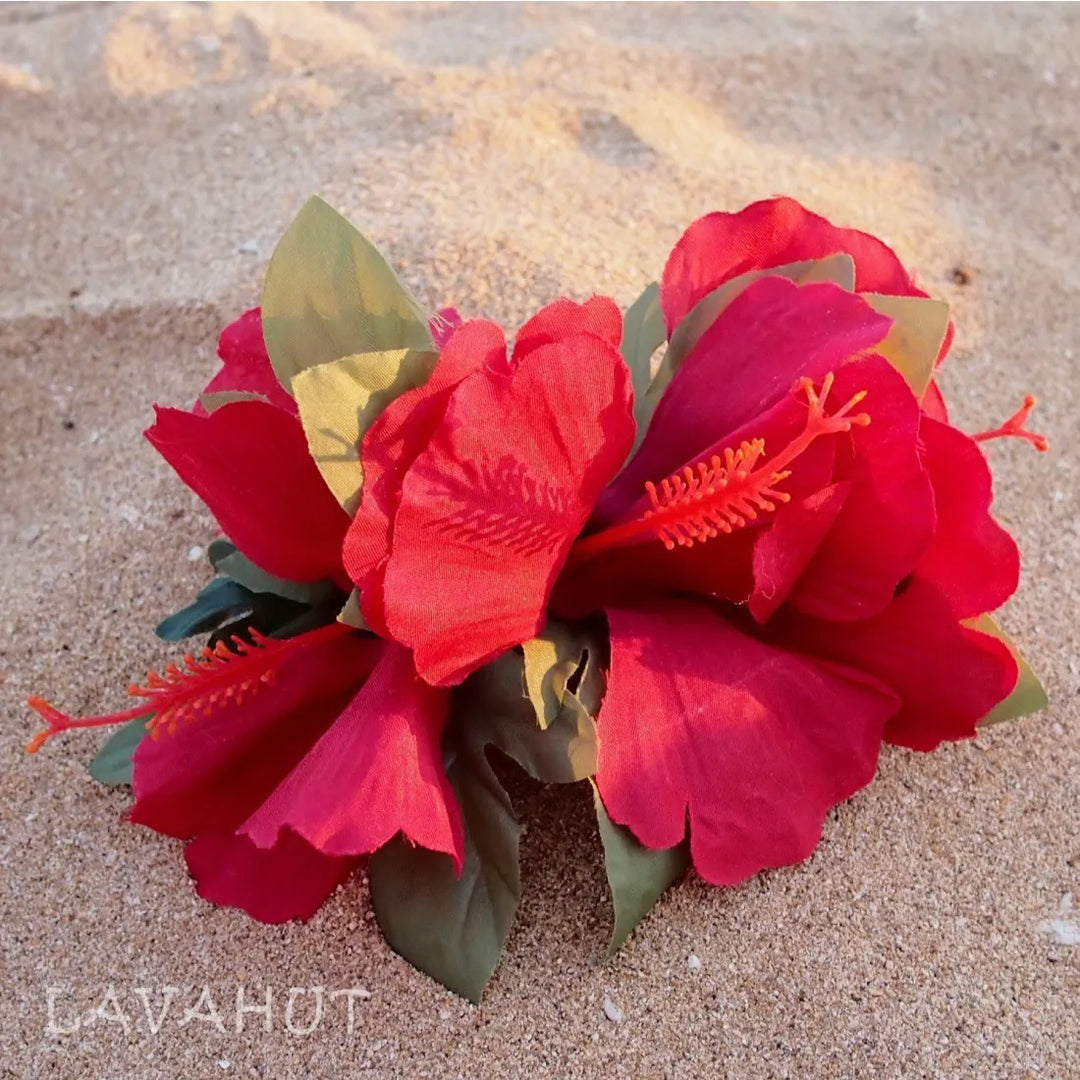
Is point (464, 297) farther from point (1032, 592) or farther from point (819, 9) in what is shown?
point (819, 9)

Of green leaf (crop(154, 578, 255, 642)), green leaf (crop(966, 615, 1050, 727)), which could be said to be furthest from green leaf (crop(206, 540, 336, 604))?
green leaf (crop(966, 615, 1050, 727))

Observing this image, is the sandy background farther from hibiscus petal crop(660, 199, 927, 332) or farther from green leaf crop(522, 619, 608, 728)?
hibiscus petal crop(660, 199, 927, 332)

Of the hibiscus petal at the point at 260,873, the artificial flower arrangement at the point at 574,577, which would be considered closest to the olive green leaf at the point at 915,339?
the artificial flower arrangement at the point at 574,577

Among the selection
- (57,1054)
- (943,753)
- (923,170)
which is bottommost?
(57,1054)

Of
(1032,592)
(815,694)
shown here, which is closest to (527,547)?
(815,694)

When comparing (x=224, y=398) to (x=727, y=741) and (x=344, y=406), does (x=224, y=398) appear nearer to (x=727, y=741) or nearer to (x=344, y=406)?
(x=344, y=406)

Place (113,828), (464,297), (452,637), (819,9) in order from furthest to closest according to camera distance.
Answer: (819,9)
(464,297)
(113,828)
(452,637)

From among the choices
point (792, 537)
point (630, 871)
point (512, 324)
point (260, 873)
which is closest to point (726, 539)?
point (792, 537)
